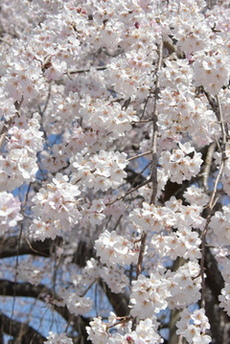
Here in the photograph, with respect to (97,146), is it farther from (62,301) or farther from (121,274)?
(62,301)

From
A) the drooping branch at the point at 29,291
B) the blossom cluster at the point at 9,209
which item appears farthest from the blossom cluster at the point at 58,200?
the drooping branch at the point at 29,291

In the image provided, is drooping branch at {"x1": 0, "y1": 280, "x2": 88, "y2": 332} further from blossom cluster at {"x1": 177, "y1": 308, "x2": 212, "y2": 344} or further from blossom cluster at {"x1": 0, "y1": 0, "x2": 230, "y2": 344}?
blossom cluster at {"x1": 177, "y1": 308, "x2": 212, "y2": 344}

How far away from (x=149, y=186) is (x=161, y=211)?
0.64m

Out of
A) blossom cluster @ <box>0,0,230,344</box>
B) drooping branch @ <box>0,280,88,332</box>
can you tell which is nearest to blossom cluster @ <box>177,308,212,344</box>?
blossom cluster @ <box>0,0,230,344</box>

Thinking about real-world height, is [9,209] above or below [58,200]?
above

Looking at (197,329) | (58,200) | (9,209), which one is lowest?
(197,329)

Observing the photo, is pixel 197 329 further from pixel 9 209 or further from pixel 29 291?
pixel 29 291

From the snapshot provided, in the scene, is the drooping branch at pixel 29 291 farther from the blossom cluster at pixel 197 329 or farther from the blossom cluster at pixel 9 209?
the blossom cluster at pixel 9 209

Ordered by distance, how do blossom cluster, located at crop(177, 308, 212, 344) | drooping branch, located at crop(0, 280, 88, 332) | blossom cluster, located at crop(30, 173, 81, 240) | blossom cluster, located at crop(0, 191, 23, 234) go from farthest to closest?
1. drooping branch, located at crop(0, 280, 88, 332)
2. blossom cluster, located at crop(30, 173, 81, 240)
3. blossom cluster, located at crop(177, 308, 212, 344)
4. blossom cluster, located at crop(0, 191, 23, 234)

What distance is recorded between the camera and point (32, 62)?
2.03 metres

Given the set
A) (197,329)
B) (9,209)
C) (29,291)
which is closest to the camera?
(9,209)

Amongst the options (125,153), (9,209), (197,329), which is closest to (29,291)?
(125,153)

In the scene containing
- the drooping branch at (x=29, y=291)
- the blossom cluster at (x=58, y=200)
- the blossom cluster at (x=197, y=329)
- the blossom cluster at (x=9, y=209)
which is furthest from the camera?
the drooping branch at (x=29, y=291)

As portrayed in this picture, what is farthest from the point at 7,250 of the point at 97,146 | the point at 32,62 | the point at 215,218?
the point at 215,218
